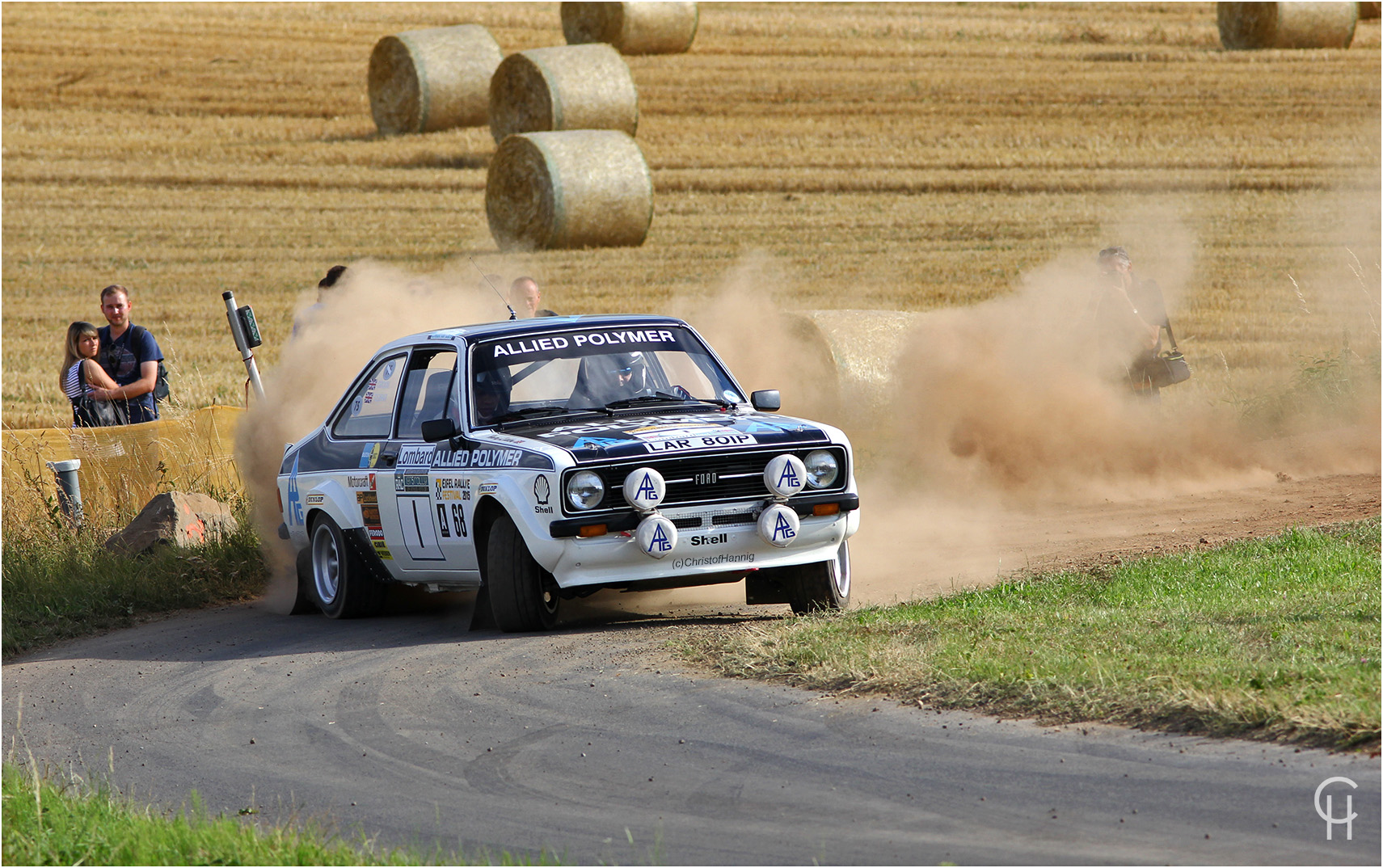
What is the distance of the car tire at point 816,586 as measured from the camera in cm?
852

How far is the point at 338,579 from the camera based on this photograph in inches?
384

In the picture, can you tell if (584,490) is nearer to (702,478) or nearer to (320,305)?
(702,478)

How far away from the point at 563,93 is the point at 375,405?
2100 centimetres

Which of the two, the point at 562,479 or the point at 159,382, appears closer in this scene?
the point at 562,479

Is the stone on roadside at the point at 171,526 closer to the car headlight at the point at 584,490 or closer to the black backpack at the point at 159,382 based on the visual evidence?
the black backpack at the point at 159,382

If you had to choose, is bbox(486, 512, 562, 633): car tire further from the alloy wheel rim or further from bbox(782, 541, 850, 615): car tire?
the alloy wheel rim

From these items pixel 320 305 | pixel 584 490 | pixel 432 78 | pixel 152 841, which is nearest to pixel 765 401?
pixel 584 490

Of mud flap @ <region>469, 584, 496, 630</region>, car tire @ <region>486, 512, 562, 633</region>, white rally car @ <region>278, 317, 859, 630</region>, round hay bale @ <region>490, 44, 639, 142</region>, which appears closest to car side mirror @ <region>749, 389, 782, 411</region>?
white rally car @ <region>278, 317, 859, 630</region>

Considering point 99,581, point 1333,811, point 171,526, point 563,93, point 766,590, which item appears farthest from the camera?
point 563,93

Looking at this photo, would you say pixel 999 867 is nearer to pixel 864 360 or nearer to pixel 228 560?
pixel 228 560

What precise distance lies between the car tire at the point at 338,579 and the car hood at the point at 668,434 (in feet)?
5.15

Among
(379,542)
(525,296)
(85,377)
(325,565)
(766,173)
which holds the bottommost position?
(325,565)

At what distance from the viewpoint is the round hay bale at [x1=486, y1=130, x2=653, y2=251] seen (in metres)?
25.0

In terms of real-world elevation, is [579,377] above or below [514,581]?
above
